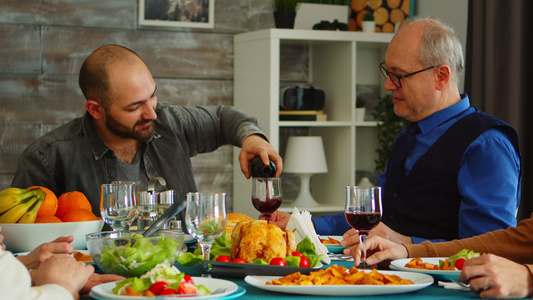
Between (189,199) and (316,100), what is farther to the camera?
(316,100)

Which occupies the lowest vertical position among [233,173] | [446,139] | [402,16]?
[233,173]

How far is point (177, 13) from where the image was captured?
4.08 metres

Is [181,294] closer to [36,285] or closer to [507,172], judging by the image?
[36,285]

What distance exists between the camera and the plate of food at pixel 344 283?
131 cm

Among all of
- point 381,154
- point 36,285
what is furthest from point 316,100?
point 36,285

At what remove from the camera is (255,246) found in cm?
154

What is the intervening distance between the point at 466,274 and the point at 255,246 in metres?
0.46

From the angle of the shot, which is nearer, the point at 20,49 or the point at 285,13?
the point at 20,49

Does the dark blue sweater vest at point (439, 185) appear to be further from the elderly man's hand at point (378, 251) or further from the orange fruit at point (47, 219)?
the orange fruit at point (47, 219)

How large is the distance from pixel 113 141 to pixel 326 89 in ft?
6.25

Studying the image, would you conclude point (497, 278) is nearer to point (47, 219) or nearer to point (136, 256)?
point (136, 256)

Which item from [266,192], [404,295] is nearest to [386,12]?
[266,192]

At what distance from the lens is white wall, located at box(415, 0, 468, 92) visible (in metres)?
4.07

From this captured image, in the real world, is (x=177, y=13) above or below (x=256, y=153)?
above
